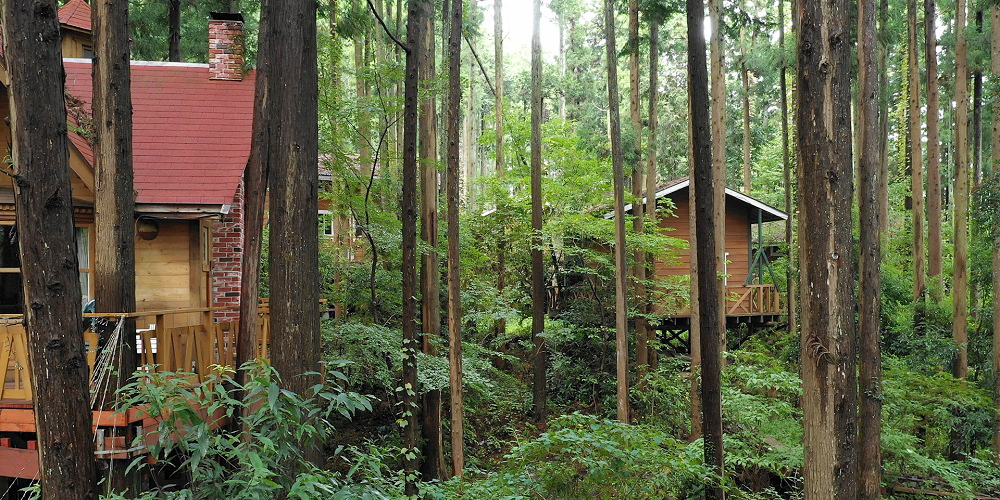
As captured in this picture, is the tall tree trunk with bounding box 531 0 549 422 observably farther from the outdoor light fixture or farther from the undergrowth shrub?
the undergrowth shrub

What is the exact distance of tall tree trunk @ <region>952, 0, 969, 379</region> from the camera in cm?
1594

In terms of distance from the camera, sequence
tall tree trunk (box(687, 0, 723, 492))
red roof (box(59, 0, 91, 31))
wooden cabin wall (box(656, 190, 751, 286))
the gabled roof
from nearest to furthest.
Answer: tall tree trunk (box(687, 0, 723, 492))
red roof (box(59, 0, 91, 31))
the gabled roof
wooden cabin wall (box(656, 190, 751, 286))

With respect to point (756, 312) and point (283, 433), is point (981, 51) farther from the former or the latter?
point (283, 433)

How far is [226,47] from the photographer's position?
46.0 ft

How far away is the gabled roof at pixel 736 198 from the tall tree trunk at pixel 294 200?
1443 cm

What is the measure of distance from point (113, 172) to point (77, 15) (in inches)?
392

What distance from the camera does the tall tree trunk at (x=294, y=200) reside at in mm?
5797

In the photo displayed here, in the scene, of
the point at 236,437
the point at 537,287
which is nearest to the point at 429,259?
the point at 537,287

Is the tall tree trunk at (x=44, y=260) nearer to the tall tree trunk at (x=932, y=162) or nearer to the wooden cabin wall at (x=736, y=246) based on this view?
the tall tree trunk at (x=932, y=162)

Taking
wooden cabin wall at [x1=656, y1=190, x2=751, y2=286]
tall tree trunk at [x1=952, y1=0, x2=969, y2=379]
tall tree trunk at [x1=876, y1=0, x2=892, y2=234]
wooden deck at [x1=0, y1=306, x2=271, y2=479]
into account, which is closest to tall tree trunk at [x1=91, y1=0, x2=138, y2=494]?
wooden deck at [x1=0, y1=306, x2=271, y2=479]

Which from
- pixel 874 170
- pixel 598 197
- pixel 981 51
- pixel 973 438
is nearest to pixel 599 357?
pixel 598 197

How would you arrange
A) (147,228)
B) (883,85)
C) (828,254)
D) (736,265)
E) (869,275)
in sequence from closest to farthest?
(828,254) < (869,275) < (147,228) < (883,85) < (736,265)

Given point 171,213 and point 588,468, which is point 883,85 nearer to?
point 588,468

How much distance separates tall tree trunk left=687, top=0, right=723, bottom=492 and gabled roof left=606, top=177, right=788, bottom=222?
1085cm
